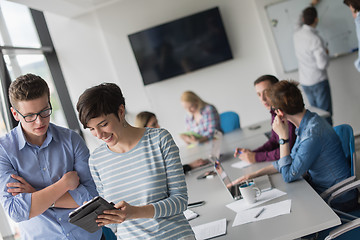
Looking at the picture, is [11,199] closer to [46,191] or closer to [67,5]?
[46,191]

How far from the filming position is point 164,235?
65.2 inches

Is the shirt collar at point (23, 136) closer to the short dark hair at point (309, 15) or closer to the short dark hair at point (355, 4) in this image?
the short dark hair at point (355, 4)

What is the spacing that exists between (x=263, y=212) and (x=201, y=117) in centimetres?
262

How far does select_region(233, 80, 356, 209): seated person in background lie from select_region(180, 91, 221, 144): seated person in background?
196 cm

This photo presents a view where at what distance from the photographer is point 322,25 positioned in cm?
584

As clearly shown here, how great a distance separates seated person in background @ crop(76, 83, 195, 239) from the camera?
164 cm

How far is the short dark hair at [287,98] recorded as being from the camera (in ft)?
8.46

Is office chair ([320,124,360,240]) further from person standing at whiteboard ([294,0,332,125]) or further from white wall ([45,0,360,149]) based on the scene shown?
white wall ([45,0,360,149])

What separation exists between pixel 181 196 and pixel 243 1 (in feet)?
15.9

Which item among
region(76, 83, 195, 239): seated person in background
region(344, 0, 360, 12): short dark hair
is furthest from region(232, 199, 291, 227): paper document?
region(344, 0, 360, 12): short dark hair

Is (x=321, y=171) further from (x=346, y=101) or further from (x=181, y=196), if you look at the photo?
(x=346, y=101)

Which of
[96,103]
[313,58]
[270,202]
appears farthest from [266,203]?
[313,58]

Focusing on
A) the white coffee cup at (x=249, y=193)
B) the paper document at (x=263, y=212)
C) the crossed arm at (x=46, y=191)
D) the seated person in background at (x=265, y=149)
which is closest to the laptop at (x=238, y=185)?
the white coffee cup at (x=249, y=193)

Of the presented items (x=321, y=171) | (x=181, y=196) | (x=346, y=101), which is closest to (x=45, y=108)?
(x=181, y=196)
